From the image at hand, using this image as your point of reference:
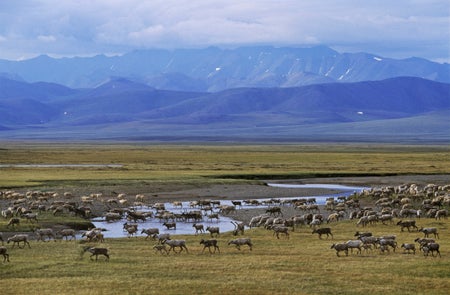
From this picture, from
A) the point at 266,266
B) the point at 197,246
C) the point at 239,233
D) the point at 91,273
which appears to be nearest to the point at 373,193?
the point at 239,233

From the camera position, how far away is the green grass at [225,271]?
19188 millimetres

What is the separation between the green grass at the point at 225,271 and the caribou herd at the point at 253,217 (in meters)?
0.49

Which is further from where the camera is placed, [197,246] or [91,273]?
[197,246]

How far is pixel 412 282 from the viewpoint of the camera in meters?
20.0

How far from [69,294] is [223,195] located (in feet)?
104

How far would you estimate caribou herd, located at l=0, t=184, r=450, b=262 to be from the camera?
990 inches

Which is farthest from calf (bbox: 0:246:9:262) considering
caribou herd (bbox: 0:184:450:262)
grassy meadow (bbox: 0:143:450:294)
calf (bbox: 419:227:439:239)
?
calf (bbox: 419:227:439:239)

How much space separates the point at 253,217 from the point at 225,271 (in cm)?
1402

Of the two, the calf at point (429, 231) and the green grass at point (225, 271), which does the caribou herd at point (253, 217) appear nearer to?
the calf at point (429, 231)

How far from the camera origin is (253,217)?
35.2 m

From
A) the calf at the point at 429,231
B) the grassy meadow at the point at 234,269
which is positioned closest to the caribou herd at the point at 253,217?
the calf at the point at 429,231

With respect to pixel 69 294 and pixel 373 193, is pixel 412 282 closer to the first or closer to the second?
pixel 69 294

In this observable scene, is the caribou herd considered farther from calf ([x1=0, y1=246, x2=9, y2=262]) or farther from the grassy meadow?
the grassy meadow

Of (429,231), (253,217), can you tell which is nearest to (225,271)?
(429,231)
